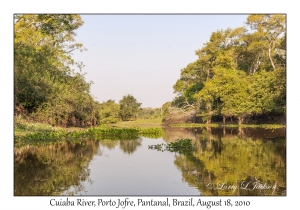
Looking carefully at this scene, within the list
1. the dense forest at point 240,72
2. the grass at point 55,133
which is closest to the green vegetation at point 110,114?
the dense forest at point 240,72

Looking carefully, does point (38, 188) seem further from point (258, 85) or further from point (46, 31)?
point (258, 85)

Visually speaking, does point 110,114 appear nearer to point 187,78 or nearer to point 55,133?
point 187,78

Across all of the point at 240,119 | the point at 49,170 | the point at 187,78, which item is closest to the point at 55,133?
the point at 49,170

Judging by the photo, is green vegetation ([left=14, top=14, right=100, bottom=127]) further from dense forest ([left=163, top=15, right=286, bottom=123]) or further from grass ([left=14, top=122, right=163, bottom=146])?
dense forest ([left=163, top=15, right=286, bottom=123])

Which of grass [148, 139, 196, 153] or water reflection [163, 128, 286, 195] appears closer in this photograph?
water reflection [163, 128, 286, 195]

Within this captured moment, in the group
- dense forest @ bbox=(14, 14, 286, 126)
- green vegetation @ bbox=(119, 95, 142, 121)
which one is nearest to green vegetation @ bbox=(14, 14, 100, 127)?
dense forest @ bbox=(14, 14, 286, 126)

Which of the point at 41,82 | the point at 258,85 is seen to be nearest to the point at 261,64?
the point at 258,85

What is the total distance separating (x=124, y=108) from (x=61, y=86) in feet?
105

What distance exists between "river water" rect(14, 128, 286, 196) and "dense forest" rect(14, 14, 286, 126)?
6247 mm

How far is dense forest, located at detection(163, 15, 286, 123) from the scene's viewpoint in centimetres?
3525

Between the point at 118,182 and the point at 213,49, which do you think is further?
the point at 213,49

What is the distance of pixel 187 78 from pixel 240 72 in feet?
43.8

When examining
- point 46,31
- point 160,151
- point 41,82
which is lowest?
point 160,151

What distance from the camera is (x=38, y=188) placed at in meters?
8.19
